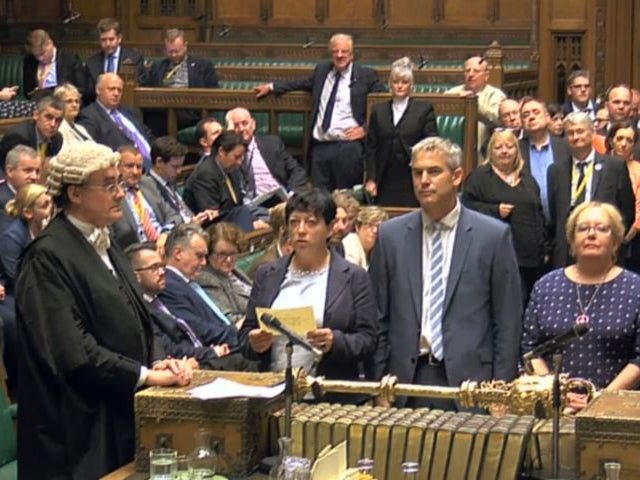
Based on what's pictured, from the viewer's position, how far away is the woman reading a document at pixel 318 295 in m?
4.71

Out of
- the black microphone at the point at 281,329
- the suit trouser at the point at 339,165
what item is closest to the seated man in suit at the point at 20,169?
the suit trouser at the point at 339,165

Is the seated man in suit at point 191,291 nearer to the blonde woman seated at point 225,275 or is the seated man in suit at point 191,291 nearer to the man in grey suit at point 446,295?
the blonde woman seated at point 225,275

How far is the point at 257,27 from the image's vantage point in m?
15.4

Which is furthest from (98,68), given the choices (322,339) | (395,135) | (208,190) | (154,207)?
(322,339)

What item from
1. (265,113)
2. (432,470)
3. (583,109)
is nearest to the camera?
(432,470)

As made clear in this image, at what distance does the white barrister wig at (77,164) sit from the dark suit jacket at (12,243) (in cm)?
255

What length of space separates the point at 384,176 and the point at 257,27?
6001 mm

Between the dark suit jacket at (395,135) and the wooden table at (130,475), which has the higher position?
the dark suit jacket at (395,135)

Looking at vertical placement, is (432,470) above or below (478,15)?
below

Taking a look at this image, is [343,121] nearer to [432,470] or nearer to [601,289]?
[601,289]

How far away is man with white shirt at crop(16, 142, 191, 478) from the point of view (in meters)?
4.08

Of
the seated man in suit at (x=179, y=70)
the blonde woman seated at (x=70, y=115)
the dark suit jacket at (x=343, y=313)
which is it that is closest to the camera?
the dark suit jacket at (x=343, y=313)

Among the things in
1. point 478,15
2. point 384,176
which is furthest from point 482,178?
point 478,15

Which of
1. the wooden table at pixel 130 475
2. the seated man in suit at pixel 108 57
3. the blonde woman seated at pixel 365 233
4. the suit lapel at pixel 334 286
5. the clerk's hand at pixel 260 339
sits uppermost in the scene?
the seated man in suit at pixel 108 57
